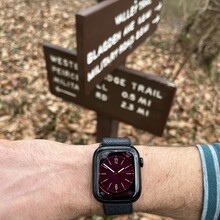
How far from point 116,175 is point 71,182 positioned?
0.19m

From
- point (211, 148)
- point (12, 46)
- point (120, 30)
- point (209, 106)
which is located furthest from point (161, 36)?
point (211, 148)

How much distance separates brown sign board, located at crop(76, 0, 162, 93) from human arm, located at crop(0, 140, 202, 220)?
0.65m

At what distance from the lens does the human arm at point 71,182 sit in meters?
1.37

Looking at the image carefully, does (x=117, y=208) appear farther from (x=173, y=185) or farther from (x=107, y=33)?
(x=107, y=33)

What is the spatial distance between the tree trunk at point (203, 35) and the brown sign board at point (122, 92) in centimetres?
168

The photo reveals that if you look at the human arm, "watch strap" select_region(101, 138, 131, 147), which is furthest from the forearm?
"watch strap" select_region(101, 138, 131, 147)

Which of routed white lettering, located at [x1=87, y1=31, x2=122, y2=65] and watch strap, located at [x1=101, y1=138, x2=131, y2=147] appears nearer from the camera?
watch strap, located at [x1=101, y1=138, x2=131, y2=147]

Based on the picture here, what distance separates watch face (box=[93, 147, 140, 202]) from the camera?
4.54 ft

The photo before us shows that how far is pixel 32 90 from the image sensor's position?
13.7 ft

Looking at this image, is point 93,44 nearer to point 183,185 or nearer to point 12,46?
point 183,185

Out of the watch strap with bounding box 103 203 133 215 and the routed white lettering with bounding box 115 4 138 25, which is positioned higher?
the routed white lettering with bounding box 115 4 138 25

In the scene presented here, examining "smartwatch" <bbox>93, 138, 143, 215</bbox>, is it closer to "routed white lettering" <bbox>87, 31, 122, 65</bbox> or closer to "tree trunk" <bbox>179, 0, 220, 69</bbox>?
"routed white lettering" <bbox>87, 31, 122, 65</bbox>

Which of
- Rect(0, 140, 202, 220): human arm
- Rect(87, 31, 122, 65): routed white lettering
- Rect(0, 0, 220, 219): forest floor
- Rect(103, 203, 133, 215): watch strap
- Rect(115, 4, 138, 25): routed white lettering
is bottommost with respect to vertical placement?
Rect(0, 0, 220, 219): forest floor

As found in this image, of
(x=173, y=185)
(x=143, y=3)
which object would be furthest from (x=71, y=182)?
(x=143, y=3)
